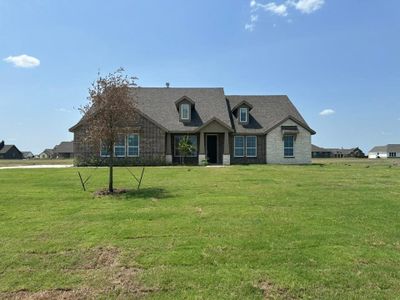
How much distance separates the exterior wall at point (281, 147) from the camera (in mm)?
33031

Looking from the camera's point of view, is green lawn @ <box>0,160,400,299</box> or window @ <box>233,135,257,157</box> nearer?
green lawn @ <box>0,160,400,299</box>

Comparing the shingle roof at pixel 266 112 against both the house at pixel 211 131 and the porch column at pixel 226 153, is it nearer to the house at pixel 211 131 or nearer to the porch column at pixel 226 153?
the house at pixel 211 131

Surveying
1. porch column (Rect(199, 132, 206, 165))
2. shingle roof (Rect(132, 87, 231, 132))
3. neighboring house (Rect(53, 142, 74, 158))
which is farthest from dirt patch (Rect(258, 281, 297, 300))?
neighboring house (Rect(53, 142, 74, 158))

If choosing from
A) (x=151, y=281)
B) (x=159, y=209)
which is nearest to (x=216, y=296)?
(x=151, y=281)

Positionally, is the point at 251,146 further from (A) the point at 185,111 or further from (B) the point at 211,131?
(A) the point at 185,111

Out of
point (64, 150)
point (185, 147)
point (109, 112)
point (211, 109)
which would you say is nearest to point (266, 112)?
point (211, 109)

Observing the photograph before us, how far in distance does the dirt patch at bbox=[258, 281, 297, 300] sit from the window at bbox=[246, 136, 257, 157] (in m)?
28.1

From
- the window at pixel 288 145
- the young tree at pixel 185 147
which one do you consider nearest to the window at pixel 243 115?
the window at pixel 288 145

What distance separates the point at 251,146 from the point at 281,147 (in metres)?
2.54

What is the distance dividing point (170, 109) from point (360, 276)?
29.1 meters

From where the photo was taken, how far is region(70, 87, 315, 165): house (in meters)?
30.2

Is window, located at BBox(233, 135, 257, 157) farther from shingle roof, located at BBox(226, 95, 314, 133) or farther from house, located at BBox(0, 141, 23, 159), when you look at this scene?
house, located at BBox(0, 141, 23, 159)

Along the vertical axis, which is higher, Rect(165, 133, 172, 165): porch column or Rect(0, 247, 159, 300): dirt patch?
Rect(165, 133, 172, 165): porch column

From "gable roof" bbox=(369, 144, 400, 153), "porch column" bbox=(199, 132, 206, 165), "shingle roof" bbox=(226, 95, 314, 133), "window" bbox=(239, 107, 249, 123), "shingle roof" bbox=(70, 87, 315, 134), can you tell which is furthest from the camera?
"gable roof" bbox=(369, 144, 400, 153)
